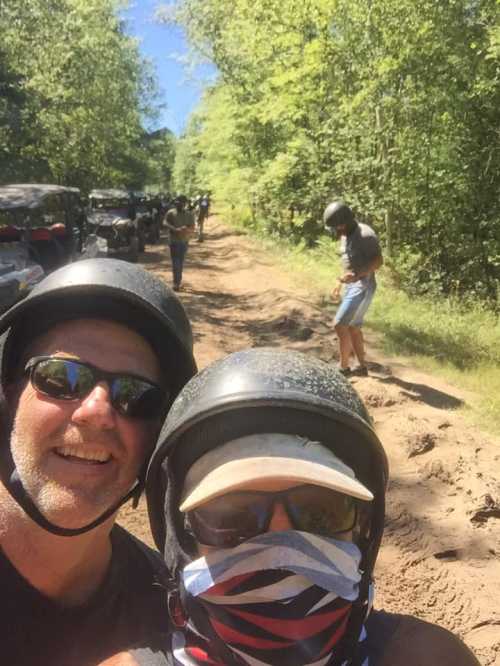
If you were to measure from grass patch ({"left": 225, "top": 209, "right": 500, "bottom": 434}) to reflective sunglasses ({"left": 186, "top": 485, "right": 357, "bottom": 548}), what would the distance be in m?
5.23

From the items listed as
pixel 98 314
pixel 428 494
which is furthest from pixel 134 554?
pixel 428 494

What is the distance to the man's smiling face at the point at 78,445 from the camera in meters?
1.50

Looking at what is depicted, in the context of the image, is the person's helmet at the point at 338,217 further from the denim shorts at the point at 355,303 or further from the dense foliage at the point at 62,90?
the dense foliage at the point at 62,90

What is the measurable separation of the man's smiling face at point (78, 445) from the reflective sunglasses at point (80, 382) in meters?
0.02

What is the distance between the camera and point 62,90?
22531mm

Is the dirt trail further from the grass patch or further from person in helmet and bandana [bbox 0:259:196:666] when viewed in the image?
person in helmet and bandana [bbox 0:259:196:666]

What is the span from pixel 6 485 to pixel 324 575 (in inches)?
31.3

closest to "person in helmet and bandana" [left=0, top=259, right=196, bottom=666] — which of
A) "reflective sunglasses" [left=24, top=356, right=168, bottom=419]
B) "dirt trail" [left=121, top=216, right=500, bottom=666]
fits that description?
"reflective sunglasses" [left=24, top=356, right=168, bottom=419]

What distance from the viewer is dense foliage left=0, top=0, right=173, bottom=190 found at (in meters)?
18.8

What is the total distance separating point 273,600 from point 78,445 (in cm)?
58

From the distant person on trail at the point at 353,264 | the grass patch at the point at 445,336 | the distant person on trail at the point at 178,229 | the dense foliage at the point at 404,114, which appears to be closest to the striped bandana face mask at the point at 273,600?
the grass patch at the point at 445,336

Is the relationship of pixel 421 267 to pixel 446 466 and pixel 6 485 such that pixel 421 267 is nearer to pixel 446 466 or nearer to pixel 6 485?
pixel 446 466

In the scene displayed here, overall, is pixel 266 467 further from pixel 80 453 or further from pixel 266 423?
pixel 80 453

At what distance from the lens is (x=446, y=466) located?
517 cm
